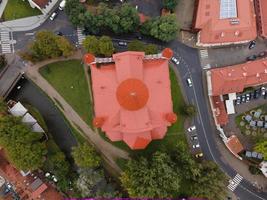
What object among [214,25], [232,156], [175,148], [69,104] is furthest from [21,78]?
[232,156]

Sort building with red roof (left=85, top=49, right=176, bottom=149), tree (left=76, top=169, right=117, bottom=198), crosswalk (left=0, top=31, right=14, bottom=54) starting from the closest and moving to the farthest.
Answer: building with red roof (left=85, top=49, right=176, bottom=149) < tree (left=76, top=169, right=117, bottom=198) < crosswalk (left=0, top=31, right=14, bottom=54)

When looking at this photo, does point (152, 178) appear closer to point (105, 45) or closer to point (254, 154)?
point (254, 154)

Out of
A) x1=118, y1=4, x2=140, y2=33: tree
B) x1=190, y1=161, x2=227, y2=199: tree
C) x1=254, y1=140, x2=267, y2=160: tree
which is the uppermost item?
x1=118, y1=4, x2=140, y2=33: tree

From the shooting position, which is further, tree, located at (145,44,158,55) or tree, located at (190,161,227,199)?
tree, located at (145,44,158,55)

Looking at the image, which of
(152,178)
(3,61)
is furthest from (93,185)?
(3,61)

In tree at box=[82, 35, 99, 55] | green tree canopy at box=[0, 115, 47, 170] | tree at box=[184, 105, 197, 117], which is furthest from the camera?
tree at box=[184, 105, 197, 117]

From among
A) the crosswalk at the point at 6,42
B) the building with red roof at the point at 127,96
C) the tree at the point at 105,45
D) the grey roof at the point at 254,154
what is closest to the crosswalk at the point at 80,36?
the tree at the point at 105,45

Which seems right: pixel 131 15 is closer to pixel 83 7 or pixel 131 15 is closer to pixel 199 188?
pixel 83 7

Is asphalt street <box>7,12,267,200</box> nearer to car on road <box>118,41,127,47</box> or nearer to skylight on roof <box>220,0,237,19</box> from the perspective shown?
car on road <box>118,41,127,47</box>

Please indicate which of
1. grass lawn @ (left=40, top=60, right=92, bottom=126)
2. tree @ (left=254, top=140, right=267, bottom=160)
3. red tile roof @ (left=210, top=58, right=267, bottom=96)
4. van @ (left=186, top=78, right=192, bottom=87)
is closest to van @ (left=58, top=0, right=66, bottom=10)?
grass lawn @ (left=40, top=60, right=92, bottom=126)
